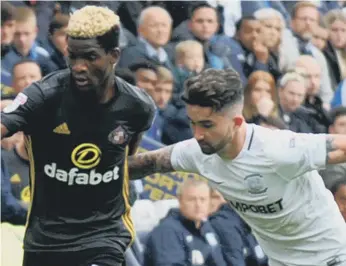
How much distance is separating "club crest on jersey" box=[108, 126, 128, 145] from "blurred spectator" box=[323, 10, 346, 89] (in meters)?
5.71

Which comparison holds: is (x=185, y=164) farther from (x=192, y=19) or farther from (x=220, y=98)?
(x=192, y=19)

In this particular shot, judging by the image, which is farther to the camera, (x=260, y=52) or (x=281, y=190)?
(x=260, y=52)

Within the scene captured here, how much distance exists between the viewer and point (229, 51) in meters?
10.5

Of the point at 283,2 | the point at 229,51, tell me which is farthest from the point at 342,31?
the point at 229,51

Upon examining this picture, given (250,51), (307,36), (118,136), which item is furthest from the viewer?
(307,36)

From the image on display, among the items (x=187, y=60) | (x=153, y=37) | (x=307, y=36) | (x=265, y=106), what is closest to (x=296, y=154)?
(x=153, y=37)

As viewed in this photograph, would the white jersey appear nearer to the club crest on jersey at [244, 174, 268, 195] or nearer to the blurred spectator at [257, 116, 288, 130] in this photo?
the club crest on jersey at [244, 174, 268, 195]

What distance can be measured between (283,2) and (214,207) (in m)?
2.85

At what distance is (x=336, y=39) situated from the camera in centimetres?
1162

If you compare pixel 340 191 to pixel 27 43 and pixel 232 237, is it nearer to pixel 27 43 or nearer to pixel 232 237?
pixel 232 237

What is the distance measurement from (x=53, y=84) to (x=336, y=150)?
1509mm

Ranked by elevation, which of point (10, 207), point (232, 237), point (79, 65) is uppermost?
point (79, 65)

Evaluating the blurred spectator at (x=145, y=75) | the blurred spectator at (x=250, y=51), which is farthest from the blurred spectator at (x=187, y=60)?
the blurred spectator at (x=250, y=51)

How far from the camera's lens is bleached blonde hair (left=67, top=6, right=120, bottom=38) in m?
5.81
